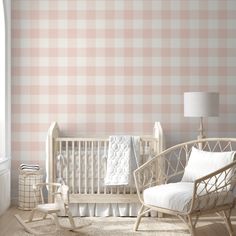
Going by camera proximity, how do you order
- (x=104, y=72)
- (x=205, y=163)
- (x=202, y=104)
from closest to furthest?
(x=205, y=163) → (x=202, y=104) → (x=104, y=72)

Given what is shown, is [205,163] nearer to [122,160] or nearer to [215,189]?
[215,189]

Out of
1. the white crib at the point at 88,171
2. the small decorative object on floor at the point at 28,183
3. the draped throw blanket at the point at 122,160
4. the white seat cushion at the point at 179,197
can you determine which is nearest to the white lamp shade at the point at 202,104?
the white crib at the point at 88,171

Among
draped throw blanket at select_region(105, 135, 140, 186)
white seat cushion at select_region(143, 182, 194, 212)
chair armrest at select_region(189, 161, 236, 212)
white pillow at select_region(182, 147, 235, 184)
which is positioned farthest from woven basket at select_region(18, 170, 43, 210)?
chair armrest at select_region(189, 161, 236, 212)

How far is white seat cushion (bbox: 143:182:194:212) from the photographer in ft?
11.2

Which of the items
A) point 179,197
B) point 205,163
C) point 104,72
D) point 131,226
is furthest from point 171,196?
point 104,72

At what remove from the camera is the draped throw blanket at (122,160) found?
4.25 m

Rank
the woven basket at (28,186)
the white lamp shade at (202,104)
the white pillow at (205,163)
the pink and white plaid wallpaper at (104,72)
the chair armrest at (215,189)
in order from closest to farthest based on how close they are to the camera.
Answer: the chair armrest at (215,189), the white pillow at (205,163), the white lamp shade at (202,104), the woven basket at (28,186), the pink and white plaid wallpaper at (104,72)

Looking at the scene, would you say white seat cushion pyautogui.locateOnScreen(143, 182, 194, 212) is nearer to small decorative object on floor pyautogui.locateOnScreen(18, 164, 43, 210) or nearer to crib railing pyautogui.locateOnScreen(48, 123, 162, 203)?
crib railing pyautogui.locateOnScreen(48, 123, 162, 203)

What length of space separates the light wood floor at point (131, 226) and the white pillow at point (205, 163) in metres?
0.43

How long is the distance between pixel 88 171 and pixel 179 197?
118 centimetres

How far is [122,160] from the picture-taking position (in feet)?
14.1

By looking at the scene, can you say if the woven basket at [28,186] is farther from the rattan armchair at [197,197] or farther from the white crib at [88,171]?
the rattan armchair at [197,197]

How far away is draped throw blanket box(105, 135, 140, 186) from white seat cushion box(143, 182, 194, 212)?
1.78 ft

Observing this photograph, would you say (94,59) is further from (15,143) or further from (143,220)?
(143,220)
